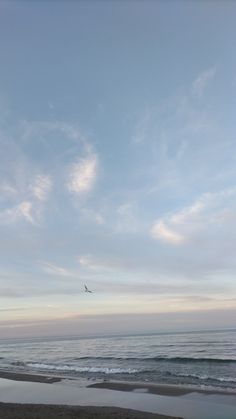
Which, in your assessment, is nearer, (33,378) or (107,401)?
(107,401)

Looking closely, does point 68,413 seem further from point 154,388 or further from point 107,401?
point 154,388

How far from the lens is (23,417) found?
1381 cm

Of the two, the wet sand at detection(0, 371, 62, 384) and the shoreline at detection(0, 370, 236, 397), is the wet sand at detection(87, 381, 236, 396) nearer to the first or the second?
the shoreline at detection(0, 370, 236, 397)

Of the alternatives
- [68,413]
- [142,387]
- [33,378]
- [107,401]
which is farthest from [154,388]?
[33,378]

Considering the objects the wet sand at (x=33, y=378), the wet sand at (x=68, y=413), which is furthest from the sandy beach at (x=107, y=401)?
the wet sand at (x=33, y=378)

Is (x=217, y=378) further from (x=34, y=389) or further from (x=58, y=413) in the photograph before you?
(x=58, y=413)

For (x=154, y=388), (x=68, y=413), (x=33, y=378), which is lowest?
(x=68, y=413)

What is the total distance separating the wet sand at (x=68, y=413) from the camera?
1388 cm

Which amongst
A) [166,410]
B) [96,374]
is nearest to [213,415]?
[166,410]

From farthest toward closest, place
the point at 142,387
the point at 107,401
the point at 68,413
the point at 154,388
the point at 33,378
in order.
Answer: the point at 33,378, the point at 142,387, the point at 154,388, the point at 107,401, the point at 68,413

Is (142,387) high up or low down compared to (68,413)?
up

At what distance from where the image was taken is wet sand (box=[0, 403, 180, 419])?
1388 cm

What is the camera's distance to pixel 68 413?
14.4 m

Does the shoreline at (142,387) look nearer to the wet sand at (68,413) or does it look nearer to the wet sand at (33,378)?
the wet sand at (33,378)
